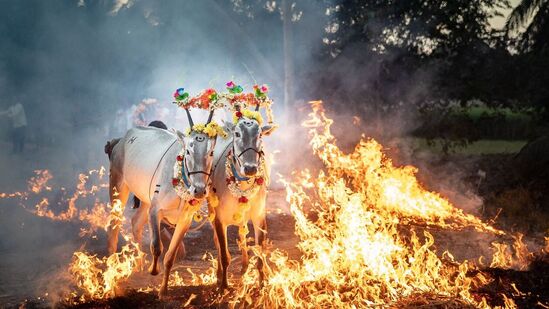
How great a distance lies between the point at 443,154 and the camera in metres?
17.9

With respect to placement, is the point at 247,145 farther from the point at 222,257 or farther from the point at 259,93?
the point at 222,257

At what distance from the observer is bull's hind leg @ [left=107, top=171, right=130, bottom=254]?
26.0 ft

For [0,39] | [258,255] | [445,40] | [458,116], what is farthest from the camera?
[458,116]

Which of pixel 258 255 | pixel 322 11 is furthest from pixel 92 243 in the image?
pixel 322 11

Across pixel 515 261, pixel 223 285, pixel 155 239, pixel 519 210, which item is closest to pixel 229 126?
pixel 155 239

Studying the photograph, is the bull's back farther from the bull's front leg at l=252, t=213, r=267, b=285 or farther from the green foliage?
the green foliage

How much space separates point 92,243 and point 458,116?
1320 centimetres

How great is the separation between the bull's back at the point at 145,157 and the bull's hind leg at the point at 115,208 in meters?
0.34

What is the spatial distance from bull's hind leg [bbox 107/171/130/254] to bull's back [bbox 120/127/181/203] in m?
0.34

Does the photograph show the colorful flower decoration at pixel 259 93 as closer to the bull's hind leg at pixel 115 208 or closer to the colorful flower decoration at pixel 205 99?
the colorful flower decoration at pixel 205 99

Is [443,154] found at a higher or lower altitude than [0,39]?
lower

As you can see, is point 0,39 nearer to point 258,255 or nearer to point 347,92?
point 347,92

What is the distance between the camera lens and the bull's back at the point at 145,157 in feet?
23.0

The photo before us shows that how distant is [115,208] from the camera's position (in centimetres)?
789
